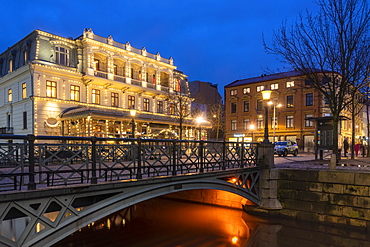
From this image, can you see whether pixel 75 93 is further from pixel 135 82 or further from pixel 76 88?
pixel 135 82

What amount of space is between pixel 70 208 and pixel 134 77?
26019 millimetres

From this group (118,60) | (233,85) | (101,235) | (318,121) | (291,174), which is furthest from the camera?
(233,85)

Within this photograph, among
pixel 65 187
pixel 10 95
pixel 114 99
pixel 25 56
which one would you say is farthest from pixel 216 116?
pixel 65 187

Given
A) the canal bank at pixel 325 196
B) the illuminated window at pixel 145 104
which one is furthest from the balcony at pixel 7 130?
the canal bank at pixel 325 196

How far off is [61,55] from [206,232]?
67.9 feet

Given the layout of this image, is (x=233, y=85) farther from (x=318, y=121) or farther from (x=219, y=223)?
(x=219, y=223)

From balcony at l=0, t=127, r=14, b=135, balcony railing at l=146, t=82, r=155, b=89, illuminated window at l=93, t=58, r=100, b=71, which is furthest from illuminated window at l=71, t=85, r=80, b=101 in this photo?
balcony railing at l=146, t=82, r=155, b=89

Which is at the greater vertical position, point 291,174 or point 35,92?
point 35,92

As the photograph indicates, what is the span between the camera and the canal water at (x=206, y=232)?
11.8 metres

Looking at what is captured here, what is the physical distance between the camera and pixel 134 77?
3122 centimetres

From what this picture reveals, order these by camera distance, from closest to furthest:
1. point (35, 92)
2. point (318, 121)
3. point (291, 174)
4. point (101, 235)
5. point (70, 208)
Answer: point (70, 208) < point (101, 235) < point (291, 174) < point (318, 121) < point (35, 92)

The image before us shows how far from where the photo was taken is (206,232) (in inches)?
532

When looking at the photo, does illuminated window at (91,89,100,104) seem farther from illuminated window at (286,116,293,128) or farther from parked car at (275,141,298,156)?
illuminated window at (286,116,293,128)

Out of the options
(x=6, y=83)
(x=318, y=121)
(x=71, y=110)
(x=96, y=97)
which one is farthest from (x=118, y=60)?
(x=318, y=121)
